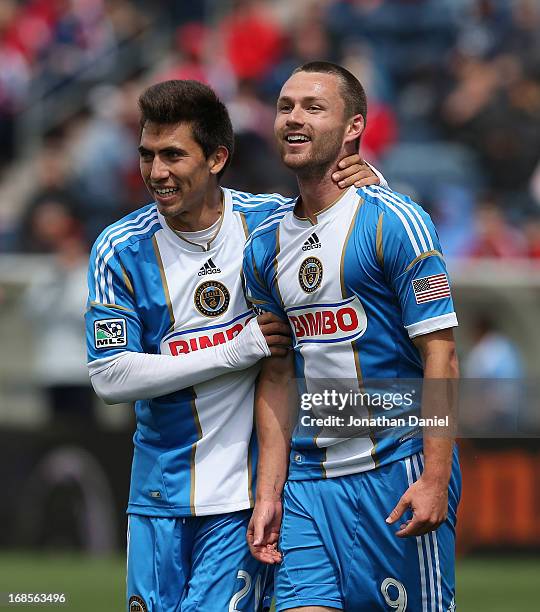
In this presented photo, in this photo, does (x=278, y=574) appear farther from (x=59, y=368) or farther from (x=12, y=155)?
(x=12, y=155)

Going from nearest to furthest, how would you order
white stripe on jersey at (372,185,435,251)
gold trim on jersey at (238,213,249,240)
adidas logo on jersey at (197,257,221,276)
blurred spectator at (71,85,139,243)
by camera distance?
1. white stripe on jersey at (372,185,435,251)
2. adidas logo on jersey at (197,257,221,276)
3. gold trim on jersey at (238,213,249,240)
4. blurred spectator at (71,85,139,243)

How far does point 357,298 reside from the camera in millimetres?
4941

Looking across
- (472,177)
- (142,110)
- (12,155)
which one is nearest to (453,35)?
(472,177)

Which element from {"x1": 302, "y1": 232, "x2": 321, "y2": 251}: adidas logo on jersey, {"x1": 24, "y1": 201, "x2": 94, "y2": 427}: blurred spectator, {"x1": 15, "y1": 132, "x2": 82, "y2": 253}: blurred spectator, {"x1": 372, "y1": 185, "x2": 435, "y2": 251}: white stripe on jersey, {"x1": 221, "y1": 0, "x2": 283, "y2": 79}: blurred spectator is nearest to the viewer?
{"x1": 372, "y1": 185, "x2": 435, "y2": 251}: white stripe on jersey

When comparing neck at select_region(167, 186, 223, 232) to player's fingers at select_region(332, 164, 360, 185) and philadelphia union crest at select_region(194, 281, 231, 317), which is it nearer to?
philadelphia union crest at select_region(194, 281, 231, 317)

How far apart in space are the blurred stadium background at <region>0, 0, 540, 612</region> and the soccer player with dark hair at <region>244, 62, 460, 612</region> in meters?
3.72

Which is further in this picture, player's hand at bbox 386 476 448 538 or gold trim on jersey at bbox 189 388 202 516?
gold trim on jersey at bbox 189 388 202 516

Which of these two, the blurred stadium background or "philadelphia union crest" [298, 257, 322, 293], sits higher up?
the blurred stadium background

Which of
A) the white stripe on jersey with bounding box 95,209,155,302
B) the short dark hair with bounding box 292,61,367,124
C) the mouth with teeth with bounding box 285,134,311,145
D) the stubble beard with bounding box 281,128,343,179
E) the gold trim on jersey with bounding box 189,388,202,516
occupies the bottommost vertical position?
the gold trim on jersey with bounding box 189,388,202,516

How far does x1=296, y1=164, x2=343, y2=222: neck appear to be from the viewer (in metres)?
5.06

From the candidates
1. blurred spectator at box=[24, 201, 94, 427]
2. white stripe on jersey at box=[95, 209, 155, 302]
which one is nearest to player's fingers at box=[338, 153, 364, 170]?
white stripe on jersey at box=[95, 209, 155, 302]

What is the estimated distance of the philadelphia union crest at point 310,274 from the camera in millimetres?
5000

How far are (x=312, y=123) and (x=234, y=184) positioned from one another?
327 inches

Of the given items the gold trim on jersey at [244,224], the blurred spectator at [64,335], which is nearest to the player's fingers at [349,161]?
Result: the gold trim on jersey at [244,224]
